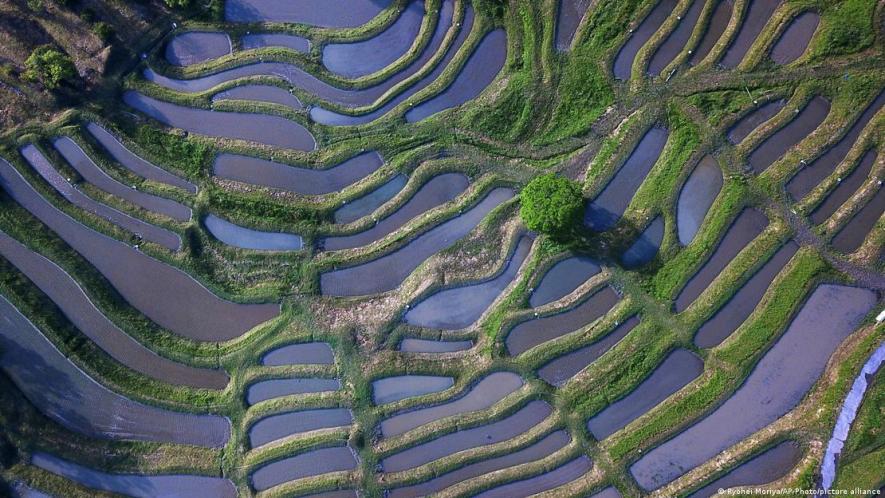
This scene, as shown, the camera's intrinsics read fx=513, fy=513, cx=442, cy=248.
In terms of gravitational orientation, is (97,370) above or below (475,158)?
below

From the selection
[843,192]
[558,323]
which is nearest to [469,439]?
[558,323]

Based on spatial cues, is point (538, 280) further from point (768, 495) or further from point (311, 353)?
point (768, 495)

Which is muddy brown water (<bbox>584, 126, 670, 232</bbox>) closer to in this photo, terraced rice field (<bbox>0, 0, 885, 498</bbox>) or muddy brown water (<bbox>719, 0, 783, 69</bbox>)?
terraced rice field (<bbox>0, 0, 885, 498</bbox>)

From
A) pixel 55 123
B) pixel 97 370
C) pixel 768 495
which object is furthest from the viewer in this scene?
pixel 55 123

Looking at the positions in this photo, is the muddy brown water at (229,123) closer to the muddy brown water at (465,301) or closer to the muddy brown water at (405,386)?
the muddy brown water at (465,301)

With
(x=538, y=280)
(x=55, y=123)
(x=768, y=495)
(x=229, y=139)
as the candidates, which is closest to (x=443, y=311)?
A: (x=538, y=280)

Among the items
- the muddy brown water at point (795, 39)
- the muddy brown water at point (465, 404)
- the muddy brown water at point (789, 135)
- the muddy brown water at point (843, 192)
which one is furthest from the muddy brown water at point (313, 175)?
the muddy brown water at point (843, 192)

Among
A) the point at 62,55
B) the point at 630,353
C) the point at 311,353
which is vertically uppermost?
the point at 62,55
